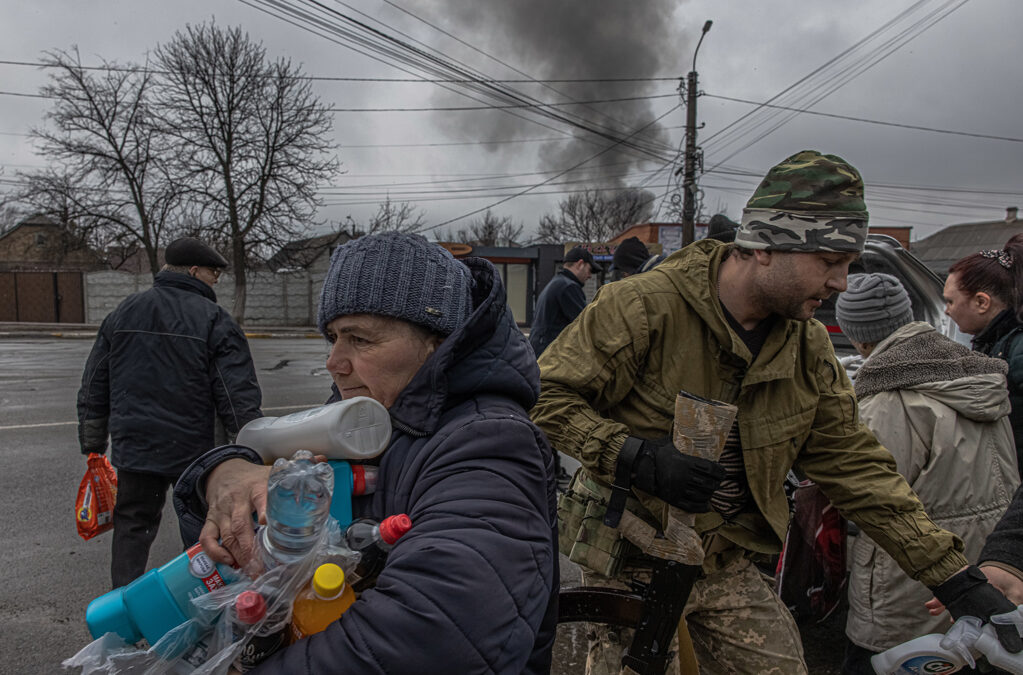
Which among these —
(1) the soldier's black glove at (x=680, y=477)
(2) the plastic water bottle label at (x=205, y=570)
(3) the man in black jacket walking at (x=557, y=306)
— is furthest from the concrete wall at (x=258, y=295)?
(2) the plastic water bottle label at (x=205, y=570)

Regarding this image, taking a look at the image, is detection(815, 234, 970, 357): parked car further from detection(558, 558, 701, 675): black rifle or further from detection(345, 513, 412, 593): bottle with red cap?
detection(345, 513, 412, 593): bottle with red cap

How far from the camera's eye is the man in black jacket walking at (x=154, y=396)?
3.17 meters

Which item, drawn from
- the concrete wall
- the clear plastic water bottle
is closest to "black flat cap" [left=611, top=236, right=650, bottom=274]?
the clear plastic water bottle

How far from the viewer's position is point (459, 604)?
894 millimetres

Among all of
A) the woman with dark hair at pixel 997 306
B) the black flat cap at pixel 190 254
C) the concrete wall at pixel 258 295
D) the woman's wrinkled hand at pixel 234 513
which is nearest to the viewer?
the woman's wrinkled hand at pixel 234 513

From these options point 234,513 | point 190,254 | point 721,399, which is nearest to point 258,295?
point 190,254

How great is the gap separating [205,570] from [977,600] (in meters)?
1.90

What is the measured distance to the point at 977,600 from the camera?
1.69 m

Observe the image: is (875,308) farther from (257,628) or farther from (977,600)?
(257,628)

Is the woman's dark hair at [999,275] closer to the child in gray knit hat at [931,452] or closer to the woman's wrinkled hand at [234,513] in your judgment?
the child in gray knit hat at [931,452]

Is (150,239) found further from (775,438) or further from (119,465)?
(775,438)

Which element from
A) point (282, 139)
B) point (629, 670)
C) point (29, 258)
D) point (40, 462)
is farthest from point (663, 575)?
point (29, 258)

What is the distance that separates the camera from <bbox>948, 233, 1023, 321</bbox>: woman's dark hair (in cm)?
301

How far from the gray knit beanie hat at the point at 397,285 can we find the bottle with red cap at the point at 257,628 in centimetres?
56
